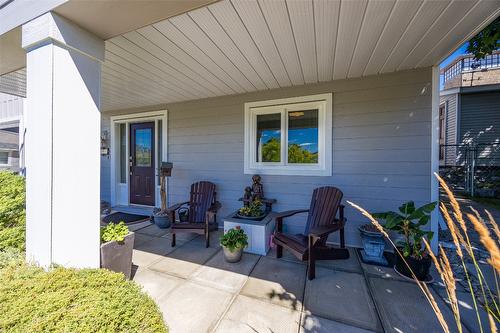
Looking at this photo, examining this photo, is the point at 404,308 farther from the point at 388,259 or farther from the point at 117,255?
the point at 117,255

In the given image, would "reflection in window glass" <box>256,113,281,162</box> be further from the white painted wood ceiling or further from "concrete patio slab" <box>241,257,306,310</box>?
"concrete patio slab" <box>241,257,306,310</box>

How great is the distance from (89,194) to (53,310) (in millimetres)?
898

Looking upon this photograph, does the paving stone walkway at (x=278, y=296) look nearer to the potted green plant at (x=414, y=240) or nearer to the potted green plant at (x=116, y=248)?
the potted green plant at (x=414, y=240)

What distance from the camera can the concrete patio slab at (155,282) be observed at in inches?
78.0

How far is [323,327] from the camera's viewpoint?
1.58m

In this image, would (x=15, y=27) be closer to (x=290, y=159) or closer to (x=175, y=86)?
(x=175, y=86)

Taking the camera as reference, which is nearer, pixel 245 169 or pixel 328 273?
pixel 328 273

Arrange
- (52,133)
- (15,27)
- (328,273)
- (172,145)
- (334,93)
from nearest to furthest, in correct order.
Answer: (52,133) → (15,27) → (328,273) → (334,93) → (172,145)

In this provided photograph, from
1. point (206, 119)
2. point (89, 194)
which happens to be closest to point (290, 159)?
point (206, 119)

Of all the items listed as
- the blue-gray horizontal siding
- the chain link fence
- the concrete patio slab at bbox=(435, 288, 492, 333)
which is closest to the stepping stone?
the blue-gray horizontal siding

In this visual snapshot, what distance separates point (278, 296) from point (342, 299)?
0.56 metres

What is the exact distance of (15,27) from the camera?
1.66 metres

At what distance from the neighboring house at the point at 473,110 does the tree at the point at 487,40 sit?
5552mm

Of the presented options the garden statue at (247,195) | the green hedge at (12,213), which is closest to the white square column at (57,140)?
the green hedge at (12,213)
